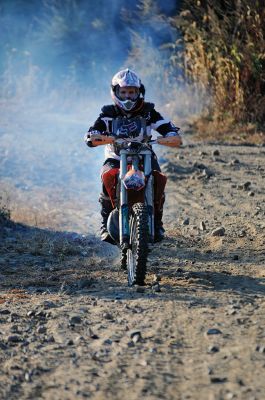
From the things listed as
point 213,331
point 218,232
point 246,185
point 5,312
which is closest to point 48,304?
point 5,312

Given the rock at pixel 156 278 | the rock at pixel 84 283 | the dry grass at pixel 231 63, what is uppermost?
the dry grass at pixel 231 63

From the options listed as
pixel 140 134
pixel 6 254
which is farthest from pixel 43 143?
pixel 140 134

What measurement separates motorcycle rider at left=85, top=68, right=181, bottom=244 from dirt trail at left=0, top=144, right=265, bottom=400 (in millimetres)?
550

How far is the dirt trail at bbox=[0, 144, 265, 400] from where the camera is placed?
14.5ft

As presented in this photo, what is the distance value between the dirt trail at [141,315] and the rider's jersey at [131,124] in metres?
1.10

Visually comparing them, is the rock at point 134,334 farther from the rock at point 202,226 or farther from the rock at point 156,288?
the rock at point 202,226

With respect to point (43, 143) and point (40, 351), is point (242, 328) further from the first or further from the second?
point (43, 143)

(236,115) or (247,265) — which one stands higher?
(236,115)

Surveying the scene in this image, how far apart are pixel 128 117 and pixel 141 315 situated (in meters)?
2.11

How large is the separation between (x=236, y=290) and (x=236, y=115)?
8788 millimetres

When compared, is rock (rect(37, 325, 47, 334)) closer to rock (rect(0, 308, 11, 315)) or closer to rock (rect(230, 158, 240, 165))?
rock (rect(0, 308, 11, 315))

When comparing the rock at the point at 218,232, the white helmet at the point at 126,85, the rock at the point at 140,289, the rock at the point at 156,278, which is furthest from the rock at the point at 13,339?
the rock at the point at 218,232

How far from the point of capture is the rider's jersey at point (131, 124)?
23.0 feet

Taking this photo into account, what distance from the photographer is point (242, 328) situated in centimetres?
519
